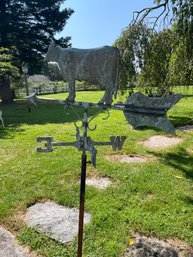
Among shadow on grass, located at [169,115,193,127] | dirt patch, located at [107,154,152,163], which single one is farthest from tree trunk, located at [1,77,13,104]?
dirt patch, located at [107,154,152,163]

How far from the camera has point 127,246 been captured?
2.60m

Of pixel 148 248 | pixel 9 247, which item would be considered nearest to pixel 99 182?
pixel 148 248

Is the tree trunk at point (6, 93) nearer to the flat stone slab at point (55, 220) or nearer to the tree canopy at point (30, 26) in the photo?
the tree canopy at point (30, 26)

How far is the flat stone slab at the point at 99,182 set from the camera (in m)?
3.83

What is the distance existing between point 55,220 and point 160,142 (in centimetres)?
Answer: 351

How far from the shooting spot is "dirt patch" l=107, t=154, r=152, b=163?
484 centimetres

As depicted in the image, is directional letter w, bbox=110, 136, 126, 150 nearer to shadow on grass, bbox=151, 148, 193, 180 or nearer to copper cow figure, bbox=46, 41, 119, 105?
copper cow figure, bbox=46, 41, 119, 105

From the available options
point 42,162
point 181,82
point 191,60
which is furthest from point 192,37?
point 42,162

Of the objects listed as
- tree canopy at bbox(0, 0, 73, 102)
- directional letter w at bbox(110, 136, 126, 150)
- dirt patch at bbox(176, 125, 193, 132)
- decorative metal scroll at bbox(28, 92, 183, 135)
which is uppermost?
tree canopy at bbox(0, 0, 73, 102)

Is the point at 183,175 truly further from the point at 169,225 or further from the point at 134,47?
the point at 134,47

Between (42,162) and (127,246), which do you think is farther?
(42,162)

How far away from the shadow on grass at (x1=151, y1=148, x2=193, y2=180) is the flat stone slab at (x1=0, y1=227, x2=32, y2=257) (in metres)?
2.56

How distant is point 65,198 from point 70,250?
94 cm

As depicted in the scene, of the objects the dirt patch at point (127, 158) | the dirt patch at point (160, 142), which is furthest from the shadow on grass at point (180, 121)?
the dirt patch at point (127, 158)
